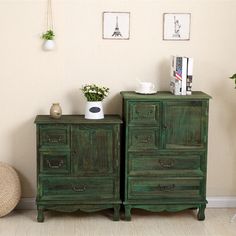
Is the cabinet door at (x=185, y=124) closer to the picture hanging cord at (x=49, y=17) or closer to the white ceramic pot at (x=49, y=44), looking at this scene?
the white ceramic pot at (x=49, y=44)

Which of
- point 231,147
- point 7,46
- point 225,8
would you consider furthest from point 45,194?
point 225,8

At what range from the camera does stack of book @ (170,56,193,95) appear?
4.57 meters

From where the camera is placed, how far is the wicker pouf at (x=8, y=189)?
180 inches

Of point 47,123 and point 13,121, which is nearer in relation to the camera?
point 47,123

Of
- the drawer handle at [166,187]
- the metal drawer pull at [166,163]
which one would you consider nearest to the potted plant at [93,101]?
the metal drawer pull at [166,163]

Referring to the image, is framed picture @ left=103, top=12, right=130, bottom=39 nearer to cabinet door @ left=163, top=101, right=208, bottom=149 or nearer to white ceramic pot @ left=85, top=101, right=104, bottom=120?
white ceramic pot @ left=85, top=101, right=104, bottom=120

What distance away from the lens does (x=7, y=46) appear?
471 cm

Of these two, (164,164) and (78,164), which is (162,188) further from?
(78,164)

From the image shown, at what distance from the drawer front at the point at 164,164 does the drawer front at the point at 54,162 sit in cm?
49

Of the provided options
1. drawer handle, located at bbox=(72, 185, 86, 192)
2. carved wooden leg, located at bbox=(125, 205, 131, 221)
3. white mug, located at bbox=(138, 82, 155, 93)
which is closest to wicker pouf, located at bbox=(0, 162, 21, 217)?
drawer handle, located at bbox=(72, 185, 86, 192)

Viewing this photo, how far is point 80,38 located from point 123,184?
124 cm

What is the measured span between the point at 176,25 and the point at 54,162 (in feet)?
4.92

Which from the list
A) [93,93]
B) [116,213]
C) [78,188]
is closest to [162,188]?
[116,213]

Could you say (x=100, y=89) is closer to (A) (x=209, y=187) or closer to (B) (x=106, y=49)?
(B) (x=106, y=49)
